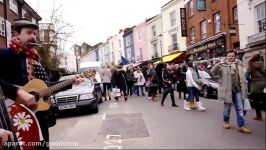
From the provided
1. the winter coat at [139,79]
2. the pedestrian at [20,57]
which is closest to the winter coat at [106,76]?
the winter coat at [139,79]

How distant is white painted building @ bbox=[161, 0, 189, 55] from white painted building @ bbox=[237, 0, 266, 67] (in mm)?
30312

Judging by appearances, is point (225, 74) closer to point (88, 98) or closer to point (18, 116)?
point (18, 116)

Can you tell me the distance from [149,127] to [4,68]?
442 cm

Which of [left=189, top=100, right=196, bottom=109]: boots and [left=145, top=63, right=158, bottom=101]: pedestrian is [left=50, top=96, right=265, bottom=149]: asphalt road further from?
[left=145, top=63, right=158, bottom=101]: pedestrian

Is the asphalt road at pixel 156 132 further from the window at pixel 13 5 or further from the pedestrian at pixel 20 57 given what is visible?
the window at pixel 13 5

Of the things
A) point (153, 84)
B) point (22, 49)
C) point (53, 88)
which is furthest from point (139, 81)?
point (22, 49)

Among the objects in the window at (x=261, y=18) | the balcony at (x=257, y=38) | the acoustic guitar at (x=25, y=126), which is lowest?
the acoustic guitar at (x=25, y=126)

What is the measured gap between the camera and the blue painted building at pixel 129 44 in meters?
51.6

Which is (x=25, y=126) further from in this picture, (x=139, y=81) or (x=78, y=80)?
(x=139, y=81)

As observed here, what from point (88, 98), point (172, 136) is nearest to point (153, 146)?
point (172, 136)

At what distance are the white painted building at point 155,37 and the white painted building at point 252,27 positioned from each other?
36599 mm

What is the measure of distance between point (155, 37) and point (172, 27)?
250 inches

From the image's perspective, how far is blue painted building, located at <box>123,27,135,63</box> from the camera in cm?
5159

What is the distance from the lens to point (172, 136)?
6082mm
